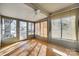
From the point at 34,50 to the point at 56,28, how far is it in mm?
586

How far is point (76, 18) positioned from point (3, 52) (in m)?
1.44

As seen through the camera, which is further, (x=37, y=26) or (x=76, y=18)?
(x=37, y=26)

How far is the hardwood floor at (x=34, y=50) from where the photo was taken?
1.69m

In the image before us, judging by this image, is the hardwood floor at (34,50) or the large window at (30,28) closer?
the hardwood floor at (34,50)

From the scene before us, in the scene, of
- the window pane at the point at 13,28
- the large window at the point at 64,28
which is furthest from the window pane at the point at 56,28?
the window pane at the point at 13,28

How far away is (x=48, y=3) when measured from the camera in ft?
5.59

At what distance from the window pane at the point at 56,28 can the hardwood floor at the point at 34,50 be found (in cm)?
21

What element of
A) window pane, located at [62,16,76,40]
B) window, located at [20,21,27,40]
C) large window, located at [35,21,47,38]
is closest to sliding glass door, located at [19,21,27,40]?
window, located at [20,21,27,40]

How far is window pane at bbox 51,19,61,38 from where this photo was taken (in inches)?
69.5

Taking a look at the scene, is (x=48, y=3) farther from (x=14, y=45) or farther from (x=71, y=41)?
(x=14, y=45)

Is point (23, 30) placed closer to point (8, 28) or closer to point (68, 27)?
point (8, 28)

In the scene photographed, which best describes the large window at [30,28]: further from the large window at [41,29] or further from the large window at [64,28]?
the large window at [64,28]

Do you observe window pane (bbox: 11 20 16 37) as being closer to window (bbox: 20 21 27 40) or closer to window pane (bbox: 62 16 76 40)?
window (bbox: 20 21 27 40)

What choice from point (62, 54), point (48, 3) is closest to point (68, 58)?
point (62, 54)
